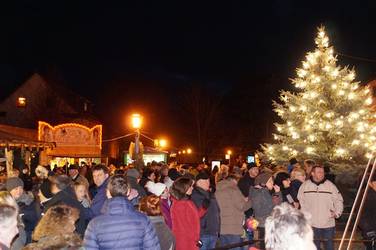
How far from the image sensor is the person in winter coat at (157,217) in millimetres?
7582

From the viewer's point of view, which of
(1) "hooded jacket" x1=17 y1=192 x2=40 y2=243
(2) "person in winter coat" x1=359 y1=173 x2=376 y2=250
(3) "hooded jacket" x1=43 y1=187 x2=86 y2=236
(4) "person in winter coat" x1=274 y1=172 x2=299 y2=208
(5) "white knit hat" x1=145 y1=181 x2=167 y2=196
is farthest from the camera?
(4) "person in winter coat" x1=274 y1=172 x2=299 y2=208

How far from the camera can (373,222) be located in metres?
10.8

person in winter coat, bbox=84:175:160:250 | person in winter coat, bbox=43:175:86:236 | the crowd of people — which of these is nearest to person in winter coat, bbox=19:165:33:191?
the crowd of people

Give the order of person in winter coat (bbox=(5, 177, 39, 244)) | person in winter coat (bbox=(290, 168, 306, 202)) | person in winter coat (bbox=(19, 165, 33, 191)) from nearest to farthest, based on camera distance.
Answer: person in winter coat (bbox=(5, 177, 39, 244)) < person in winter coat (bbox=(290, 168, 306, 202)) < person in winter coat (bbox=(19, 165, 33, 191))

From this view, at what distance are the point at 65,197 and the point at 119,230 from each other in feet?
8.59

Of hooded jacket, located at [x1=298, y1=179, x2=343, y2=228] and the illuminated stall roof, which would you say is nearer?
hooded jacket, located at [x1=298, y1=179, x2=343, y2=228]

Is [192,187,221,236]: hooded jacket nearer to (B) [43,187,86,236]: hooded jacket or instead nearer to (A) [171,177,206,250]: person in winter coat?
(A) [171,177,206,250]: person in winter coat

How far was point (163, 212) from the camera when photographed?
9188mm

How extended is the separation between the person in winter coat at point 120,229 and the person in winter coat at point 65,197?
2.27 m

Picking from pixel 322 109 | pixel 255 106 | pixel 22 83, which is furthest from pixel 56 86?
pixel 322 109

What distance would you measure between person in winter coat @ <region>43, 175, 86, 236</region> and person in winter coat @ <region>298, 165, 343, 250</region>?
484 cm

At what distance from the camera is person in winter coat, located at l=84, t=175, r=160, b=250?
20.1ft

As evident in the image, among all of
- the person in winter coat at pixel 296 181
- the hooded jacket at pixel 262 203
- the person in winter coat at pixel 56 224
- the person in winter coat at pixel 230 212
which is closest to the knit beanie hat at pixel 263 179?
the hooded jacket at pixel 262 203

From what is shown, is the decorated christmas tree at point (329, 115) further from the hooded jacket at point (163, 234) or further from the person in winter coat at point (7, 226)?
the person in winter coat at point (7, 226)
